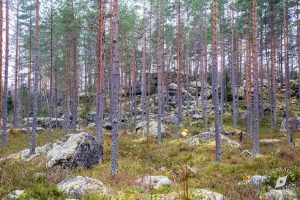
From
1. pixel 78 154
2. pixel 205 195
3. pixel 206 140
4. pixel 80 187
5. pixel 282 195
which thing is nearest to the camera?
pixel 282 195

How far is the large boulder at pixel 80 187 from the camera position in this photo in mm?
9570

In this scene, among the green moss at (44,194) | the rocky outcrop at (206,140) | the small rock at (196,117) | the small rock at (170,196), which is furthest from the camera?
the small rock at (196,117)

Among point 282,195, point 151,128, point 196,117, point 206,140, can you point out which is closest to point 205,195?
point 282,195

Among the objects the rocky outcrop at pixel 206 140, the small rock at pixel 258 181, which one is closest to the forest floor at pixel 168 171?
the small rock at pixel 258 181

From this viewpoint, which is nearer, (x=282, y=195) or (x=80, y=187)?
(x=282, y=195)

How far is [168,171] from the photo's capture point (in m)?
15.0

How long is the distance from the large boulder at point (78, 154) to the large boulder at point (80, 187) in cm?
486

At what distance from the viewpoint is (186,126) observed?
3659 centimetres

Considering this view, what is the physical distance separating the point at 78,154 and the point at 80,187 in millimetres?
6327

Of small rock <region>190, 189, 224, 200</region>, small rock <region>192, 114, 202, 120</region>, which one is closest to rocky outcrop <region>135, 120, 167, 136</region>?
small rock <region>192, 114, 202, 120</region>

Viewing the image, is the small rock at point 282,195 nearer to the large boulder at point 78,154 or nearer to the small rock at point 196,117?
the large boulder at point 78,154

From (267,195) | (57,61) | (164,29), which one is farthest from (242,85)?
(267,195)

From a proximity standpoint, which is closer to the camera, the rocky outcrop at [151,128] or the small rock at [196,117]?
the rocky outcrop at [151,128]

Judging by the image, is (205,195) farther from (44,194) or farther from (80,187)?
(44,194)
